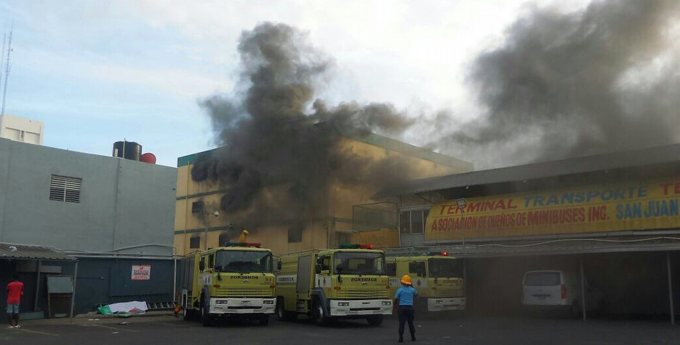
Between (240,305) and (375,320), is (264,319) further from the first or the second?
(375,320)

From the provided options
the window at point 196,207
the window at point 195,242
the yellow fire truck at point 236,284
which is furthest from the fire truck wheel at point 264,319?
the window at point 195,242

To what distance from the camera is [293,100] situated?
3170 cm

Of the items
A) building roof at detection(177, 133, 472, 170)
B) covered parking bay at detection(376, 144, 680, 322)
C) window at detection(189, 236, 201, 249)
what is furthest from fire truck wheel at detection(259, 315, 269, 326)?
window at detection(189, 236, 201, 249)

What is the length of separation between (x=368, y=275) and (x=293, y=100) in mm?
15909

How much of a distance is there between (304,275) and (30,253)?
32.1 ft

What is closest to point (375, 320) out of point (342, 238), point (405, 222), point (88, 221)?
point (405, 222)

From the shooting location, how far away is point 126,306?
941 inches

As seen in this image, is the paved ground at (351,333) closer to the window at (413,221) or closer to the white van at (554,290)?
the white van at (554,290)

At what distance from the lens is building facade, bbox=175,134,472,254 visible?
107ft

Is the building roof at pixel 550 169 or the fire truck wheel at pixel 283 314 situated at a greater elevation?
the building roof at pixel 550 169

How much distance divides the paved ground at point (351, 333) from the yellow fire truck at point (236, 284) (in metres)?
0.60

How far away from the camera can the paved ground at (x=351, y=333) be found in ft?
44.3

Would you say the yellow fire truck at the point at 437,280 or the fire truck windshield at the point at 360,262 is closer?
the fire truck windshield at the point at 360,262

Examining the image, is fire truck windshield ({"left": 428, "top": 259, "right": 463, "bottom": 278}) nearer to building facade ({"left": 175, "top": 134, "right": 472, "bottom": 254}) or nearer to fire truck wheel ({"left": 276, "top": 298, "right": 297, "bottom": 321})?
fire truck wheel ({"left": 276, "top": 298, "right": 297, "bottom": 321})
